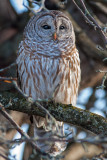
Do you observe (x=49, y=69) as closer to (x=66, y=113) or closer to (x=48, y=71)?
(x=48, y=71)

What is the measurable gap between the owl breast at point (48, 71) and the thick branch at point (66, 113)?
0.61m

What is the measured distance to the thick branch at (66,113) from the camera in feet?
13.0

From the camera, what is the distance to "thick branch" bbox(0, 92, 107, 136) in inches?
157

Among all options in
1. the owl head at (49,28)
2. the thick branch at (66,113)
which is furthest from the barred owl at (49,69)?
the thick branch at (66,113)

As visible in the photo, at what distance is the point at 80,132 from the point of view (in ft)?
23.5

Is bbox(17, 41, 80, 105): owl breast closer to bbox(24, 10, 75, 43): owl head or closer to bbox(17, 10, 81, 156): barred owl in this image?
bbox(17, 10, 81, 156): barred owl

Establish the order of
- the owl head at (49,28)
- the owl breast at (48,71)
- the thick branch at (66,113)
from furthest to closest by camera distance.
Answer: the owl head at (49,28) → the owl breast at (48,71) → the thick branch at (66,113)

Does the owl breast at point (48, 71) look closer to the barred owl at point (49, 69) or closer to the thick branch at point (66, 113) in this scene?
the barred owl at point (49, 69)

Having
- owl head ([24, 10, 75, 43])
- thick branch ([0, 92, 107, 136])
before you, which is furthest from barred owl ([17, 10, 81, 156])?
thick branch ([0, 92, 107, 136])

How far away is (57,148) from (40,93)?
84 centimetres

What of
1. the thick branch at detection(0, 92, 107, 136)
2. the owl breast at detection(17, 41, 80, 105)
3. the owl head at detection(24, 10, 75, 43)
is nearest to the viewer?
the thick branch at detection(0, 92, 107, 136)

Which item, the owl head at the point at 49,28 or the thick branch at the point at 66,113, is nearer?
the thick branch at the point at 66,113

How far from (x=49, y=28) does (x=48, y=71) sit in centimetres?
94

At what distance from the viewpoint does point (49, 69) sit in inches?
188
